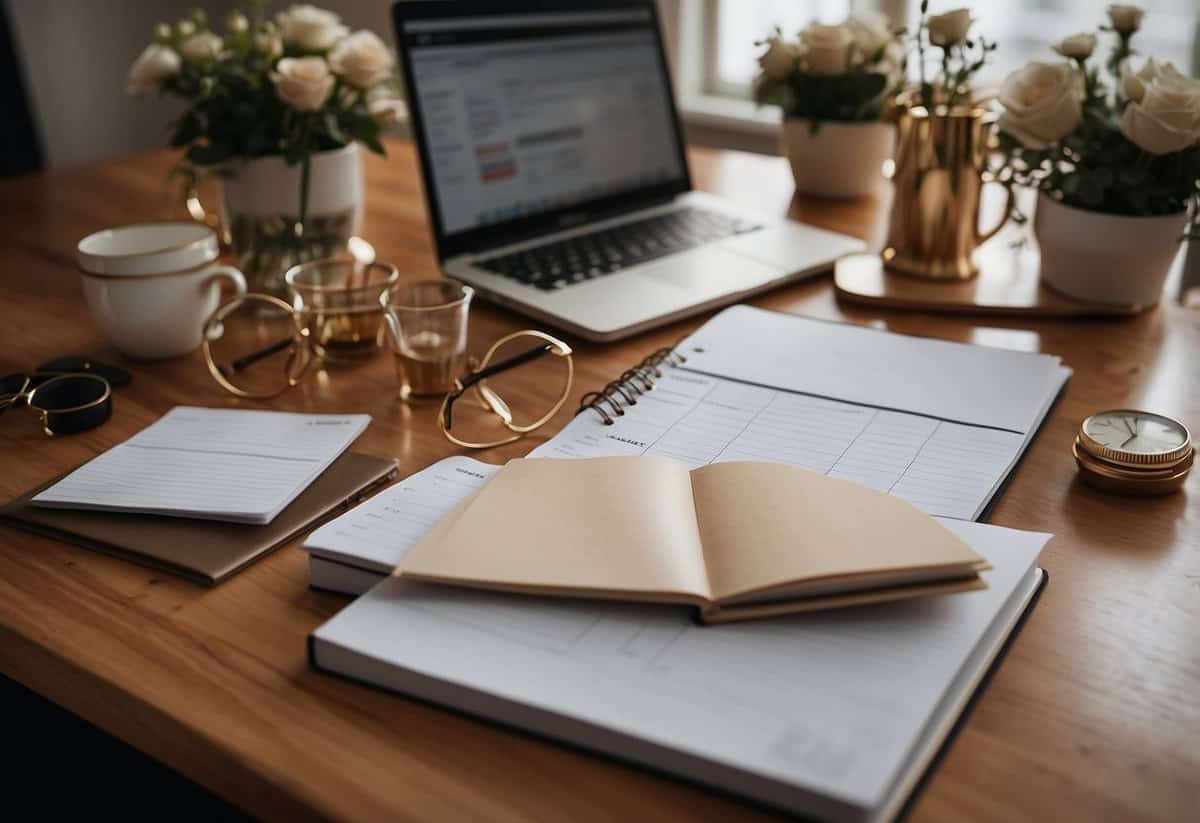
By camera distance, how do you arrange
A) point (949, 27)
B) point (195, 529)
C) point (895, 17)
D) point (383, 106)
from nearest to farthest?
point (195, 529), point (949, 27), point (383, 106), point (895, 17)

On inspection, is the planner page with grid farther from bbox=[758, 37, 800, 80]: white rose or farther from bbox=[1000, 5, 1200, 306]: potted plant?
bbox=[758, 37, 800, 80]: white rose

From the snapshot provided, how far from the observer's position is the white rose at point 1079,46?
1035 mm

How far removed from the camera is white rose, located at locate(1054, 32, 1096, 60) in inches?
40.8

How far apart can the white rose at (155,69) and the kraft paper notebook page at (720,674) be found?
80 cm

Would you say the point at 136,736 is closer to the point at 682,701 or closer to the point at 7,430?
the point at 682,701

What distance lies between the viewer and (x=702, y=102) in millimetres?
2664

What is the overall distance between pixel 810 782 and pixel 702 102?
7.84 feet

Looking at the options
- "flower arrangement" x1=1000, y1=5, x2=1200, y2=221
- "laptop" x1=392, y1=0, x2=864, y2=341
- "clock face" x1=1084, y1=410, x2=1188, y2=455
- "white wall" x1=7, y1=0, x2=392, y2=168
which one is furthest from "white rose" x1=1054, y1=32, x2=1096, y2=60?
"white wall" x1=7, y1=0, x2=392, y2=168

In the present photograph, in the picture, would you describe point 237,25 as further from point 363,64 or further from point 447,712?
point 447,712

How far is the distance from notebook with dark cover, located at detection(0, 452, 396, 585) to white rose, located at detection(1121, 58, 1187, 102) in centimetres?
76

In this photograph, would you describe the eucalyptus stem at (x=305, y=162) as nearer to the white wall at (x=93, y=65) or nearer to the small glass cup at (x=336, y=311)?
the small glass cup at (x=336, y=311)

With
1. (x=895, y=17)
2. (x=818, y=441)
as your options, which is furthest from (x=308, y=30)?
(x=895, y=17)

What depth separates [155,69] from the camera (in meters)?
1.17

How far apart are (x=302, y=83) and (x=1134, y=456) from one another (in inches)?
31.9
